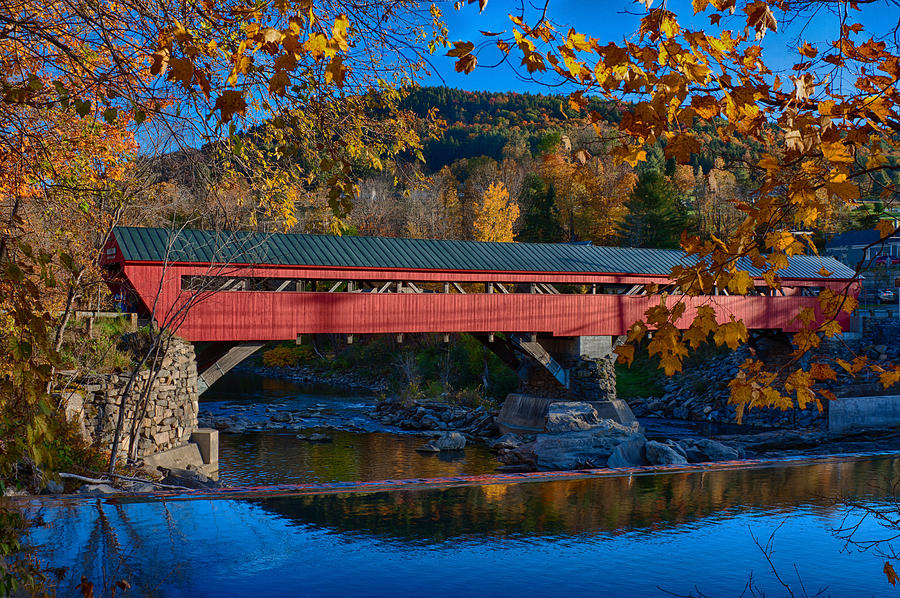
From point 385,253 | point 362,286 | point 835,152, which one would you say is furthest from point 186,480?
point 362,286

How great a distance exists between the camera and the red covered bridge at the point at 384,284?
13.6m

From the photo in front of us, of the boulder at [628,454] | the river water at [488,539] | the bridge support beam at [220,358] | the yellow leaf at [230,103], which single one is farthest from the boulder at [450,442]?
the yellow leaf at [230,103]

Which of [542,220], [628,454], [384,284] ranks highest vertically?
[542,220]

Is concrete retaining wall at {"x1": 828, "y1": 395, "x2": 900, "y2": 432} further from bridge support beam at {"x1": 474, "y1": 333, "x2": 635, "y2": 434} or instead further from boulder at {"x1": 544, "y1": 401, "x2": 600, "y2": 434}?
boulder at {"x1": 544, "y1": 401, "x2": 600, "y2": 434}

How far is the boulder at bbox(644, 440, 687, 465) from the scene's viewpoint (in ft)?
40.5

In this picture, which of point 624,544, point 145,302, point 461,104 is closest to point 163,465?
point 145,302

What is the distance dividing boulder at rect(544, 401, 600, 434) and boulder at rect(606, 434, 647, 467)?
2.30m

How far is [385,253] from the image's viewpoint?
638 inches

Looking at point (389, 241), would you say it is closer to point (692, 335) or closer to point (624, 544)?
point (624, 544)

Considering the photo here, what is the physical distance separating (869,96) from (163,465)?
10416mm

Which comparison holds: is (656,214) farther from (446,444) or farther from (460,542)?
(460,542)

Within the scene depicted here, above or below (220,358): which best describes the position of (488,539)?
below

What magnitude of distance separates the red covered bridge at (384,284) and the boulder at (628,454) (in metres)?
2.99

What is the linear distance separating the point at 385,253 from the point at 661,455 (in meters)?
7.41
